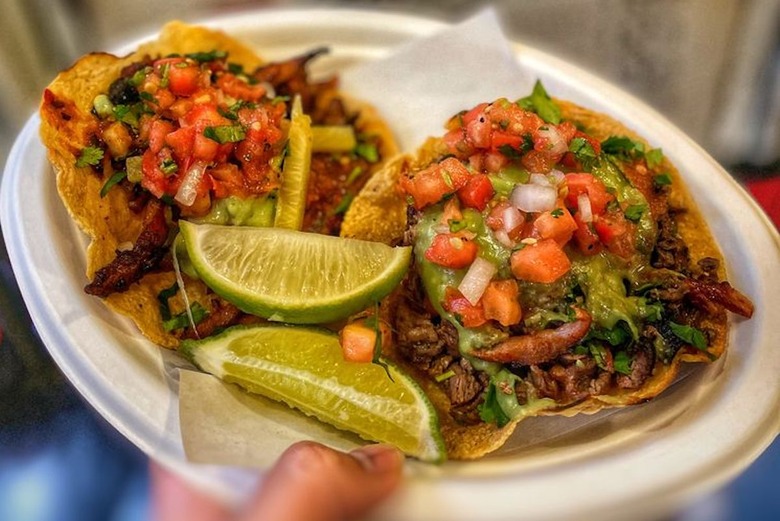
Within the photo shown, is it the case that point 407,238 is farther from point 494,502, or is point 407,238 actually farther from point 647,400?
point 494,502

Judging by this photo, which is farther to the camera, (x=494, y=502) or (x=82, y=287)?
(x=82, y=287)

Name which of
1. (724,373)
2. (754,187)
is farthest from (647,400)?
(754,187)

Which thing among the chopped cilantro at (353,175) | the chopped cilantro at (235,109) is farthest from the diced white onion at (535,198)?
the chopped cilantro at (235,109)

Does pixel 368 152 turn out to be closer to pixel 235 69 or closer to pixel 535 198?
pixel 235 69

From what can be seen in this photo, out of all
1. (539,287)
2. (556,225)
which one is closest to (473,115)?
(556,225)

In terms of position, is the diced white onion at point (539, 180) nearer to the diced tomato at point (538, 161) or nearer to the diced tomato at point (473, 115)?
the diced tomato at point (538, 161)

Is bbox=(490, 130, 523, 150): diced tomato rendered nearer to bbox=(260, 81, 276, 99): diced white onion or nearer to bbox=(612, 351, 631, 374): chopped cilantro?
bbox=(612, 351, 631, 374): chopped cilantro
